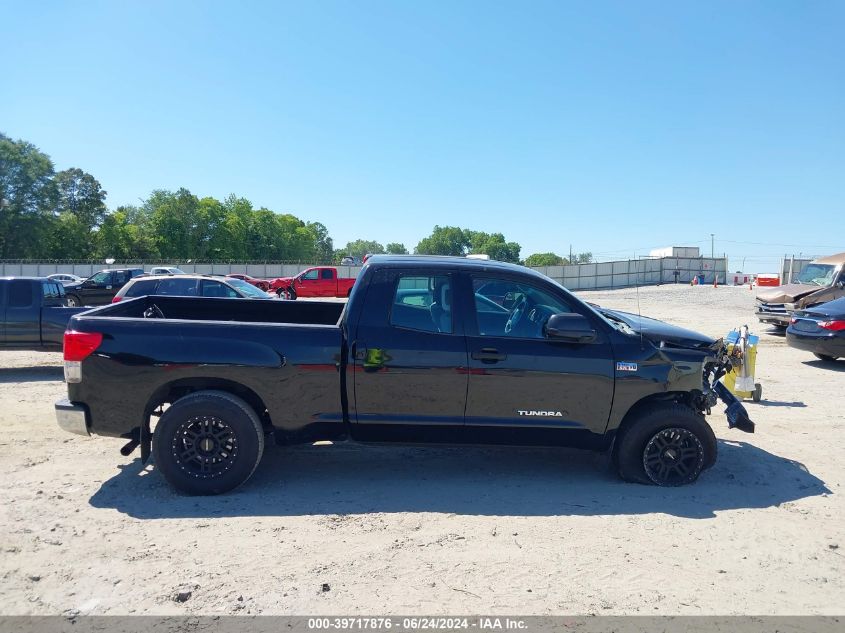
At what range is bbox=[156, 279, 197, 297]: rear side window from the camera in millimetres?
13477

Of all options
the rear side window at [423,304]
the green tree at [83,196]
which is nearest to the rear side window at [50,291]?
the rear side window at [423,304]

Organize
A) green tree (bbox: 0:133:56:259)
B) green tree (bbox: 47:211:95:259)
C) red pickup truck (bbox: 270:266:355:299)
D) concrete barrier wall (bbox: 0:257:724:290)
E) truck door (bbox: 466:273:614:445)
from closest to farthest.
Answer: truck door (bbox: 466:273:614:445) → red pickup truck (bbox: 270:266:355:299) → concrete barrier wall (bbox: 0:257:724:290) → green tree (bbox: 0:133:56:259) → green tree (bbox: 47:211:95:259)

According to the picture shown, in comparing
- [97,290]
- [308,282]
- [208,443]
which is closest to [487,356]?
[208,443]

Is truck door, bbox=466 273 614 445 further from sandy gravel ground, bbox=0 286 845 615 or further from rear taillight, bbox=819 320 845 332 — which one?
rear taillight, bbox=819 320 845 332

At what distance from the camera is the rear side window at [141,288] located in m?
13.2

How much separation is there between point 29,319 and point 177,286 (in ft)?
12.6

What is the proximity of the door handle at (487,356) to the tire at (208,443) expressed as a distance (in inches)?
72.9

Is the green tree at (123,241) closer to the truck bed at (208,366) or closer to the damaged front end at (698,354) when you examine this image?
the truck bed at (208,366)

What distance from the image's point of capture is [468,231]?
118 meters

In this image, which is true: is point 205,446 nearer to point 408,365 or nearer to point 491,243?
point 408,365

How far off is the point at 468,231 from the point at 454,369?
378 ft

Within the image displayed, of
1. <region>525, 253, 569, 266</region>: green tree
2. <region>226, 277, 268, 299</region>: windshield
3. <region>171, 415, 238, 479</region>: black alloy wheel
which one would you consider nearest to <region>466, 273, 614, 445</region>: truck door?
<region>171, 415, 238, 479</region>: black alloy wheel

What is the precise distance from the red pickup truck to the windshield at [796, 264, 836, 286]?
20.4m

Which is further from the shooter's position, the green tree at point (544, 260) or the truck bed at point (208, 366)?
the green tree at point (544, 260)
